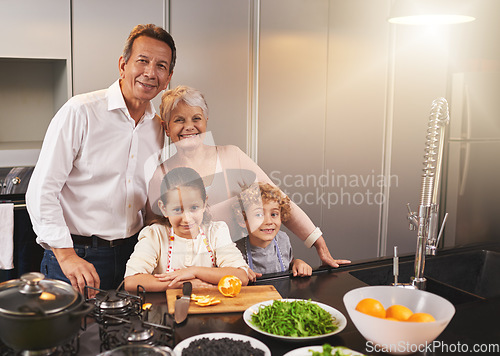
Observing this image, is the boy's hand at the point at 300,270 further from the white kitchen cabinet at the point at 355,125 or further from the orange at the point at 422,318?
the white kitchen cabinet at the point at 355,125

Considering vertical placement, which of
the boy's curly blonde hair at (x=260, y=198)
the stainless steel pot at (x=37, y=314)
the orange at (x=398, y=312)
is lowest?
the orange at (x=398, y=312)

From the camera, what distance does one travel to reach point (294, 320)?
3.64 feet

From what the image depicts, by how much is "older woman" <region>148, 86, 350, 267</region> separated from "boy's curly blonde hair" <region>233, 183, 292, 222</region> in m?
0.05

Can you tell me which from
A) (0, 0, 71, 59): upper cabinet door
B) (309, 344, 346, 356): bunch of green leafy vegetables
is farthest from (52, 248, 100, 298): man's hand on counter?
(0, 0, 71, 59): upper cabinet door

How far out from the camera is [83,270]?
1614 mm

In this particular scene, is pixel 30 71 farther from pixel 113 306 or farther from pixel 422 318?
pixel 422 318

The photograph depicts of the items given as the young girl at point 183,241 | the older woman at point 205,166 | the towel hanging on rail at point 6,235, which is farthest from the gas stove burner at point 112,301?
the towel hanging on rail at point 6,235

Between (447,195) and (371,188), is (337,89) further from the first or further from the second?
(447,195)

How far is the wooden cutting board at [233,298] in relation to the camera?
1234 mm

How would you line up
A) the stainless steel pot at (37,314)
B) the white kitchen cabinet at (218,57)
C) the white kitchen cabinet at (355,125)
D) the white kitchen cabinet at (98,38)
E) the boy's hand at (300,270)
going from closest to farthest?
the stainless steel pot at (37,314)
the boy's hand at (300,270)
the white kitchen cabinet at (98,38)
the white kitchen cabinet at (218,57)
the white kitchen cabinet at (355,125)

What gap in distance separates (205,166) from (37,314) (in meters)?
1.34

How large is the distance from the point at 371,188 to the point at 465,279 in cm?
150

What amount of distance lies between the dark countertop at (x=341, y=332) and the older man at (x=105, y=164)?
64cm

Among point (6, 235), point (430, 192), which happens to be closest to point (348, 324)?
point (430, 192)
